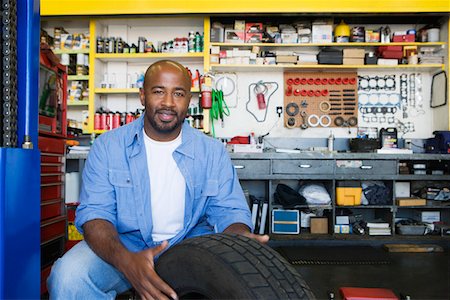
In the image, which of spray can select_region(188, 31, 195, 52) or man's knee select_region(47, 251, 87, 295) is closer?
man's knee select_region(47, 251, 87, 295)

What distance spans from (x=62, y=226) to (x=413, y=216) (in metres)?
3.89

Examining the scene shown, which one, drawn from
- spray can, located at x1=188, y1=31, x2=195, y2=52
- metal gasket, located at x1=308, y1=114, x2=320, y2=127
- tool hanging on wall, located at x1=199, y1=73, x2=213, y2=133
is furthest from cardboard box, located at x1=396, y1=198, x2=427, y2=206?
spray can, located at x1=188, y1=31, x2=195, y2=52

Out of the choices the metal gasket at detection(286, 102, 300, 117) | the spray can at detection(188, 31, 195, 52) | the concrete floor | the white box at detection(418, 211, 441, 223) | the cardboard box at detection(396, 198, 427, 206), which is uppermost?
the spray can at detection(188, 31, 195, 52)

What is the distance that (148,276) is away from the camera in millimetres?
979

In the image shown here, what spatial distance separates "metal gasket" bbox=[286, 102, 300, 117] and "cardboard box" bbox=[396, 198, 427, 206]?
145cm

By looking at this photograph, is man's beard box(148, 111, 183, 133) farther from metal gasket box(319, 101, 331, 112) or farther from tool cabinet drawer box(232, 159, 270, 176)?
metal gasket box(319, 101, 331, 112)

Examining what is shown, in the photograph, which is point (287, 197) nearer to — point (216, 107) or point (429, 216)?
point (216, 107)

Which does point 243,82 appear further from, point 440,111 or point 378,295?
Answer: point 378,295

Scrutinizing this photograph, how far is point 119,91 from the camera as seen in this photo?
436 centimetres

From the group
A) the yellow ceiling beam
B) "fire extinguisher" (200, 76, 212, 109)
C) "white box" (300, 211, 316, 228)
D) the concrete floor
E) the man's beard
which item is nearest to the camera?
the man's beard

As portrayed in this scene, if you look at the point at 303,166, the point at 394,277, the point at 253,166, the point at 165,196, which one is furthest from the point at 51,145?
the point at 303,166

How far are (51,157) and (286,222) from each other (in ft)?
8.19

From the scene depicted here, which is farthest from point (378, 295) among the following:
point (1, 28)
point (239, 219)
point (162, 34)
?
point (162, 34)

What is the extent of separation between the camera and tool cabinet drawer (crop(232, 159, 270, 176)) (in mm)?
3793
